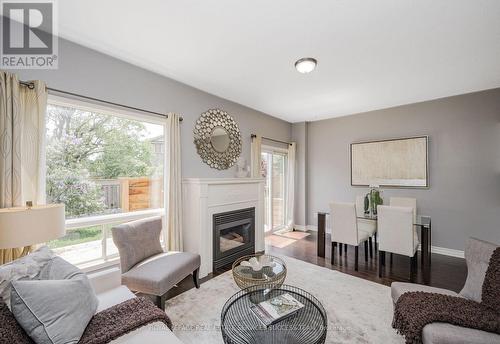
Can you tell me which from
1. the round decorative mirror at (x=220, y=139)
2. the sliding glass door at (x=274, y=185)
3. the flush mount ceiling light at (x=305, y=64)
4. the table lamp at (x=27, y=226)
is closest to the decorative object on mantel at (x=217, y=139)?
the round decorative mirror at (x=220, y=139)

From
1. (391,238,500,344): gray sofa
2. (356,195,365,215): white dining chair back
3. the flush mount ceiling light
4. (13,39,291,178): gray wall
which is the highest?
the flush mount ceiling light

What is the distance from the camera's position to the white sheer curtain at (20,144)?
73.7 inches

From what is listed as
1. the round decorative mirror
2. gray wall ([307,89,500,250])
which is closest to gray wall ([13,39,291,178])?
the round decorative mirror

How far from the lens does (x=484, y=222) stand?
357 cm

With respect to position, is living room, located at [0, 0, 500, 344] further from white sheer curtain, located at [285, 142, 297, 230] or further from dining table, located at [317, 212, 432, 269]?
white sheer curtain, located at [285, 142, 297, 230]

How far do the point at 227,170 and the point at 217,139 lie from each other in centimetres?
61

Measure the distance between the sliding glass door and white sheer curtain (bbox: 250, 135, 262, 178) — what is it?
Result: 41cm

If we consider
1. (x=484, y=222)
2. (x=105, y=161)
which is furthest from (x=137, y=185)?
(x=484, y=222)

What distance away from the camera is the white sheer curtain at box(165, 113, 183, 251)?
3.00 meters

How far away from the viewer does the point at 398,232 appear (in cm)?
293

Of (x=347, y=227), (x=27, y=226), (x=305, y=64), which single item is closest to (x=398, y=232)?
(x=347, y=227)

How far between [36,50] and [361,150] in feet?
17.2

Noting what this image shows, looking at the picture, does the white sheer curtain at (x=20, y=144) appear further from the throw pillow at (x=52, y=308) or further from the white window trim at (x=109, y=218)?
the throw pillow at (x=52, y=308)

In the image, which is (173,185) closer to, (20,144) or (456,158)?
(20,144)
